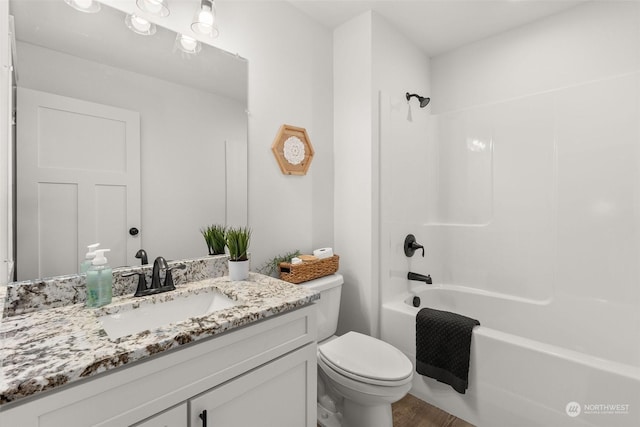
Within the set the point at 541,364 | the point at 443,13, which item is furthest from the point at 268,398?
the point at 443,13

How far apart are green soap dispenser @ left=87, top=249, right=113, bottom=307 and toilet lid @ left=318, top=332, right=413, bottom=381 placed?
1008mm

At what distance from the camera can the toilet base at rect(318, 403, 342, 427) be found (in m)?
1.65

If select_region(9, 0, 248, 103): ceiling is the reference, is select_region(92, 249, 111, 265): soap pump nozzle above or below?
below

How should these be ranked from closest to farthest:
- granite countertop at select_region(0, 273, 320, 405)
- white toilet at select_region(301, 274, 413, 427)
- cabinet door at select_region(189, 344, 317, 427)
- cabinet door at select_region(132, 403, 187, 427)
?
granite countertop at select_region(0, 273, 320, 405) → cabinet door at select_region(132, 403, 187, 427) → cabinet door at select_region(189, 344, 317, 427) → white toilet at select_region(301, 274, 413, 427)

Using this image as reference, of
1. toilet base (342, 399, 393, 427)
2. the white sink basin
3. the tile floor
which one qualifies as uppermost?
the white sink basin

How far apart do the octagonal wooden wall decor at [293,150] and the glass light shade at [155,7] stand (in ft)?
2.60

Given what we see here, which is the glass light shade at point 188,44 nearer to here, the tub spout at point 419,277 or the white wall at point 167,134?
the white wall at point 167,134

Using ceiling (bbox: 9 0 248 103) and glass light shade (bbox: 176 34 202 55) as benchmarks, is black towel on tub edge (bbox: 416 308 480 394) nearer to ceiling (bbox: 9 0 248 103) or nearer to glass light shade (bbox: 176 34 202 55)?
ceiling (bbox: 9 0 248 103)

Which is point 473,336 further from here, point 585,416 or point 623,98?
point 623,98

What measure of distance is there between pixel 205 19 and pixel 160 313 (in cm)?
134

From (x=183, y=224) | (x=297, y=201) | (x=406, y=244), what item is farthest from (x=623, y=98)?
(x=183, y=224)

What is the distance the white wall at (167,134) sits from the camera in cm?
113

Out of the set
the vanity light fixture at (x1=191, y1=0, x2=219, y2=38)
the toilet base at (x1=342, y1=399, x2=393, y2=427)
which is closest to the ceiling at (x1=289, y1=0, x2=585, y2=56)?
the vanity light fixture at (x1=191, y1=0, x2=219, y2=38)

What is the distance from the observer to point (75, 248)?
1.14m
